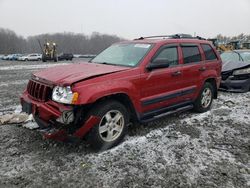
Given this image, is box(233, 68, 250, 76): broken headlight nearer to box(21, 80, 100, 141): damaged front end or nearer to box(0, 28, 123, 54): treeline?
box(21, 80, 100, 141): damaged front end

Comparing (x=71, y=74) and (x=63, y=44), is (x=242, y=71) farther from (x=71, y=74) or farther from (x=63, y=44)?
(x=63, y=44)

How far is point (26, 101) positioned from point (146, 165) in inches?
87.7

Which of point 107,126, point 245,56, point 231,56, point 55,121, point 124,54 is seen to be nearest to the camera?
point 55,121

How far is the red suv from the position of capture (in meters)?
3.73

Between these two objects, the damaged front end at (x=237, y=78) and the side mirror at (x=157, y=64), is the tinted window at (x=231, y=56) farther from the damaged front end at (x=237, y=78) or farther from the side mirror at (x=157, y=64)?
the side mirror at (x=157, y=64)

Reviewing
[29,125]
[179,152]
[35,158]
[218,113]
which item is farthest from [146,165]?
[218,113]

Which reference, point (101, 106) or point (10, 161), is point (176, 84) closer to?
point (101, 106)

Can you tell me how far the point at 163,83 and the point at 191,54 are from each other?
1299 millimetres

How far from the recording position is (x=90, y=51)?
103438 millimetres

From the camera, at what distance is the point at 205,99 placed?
6.26 m

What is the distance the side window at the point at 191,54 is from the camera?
542 cm

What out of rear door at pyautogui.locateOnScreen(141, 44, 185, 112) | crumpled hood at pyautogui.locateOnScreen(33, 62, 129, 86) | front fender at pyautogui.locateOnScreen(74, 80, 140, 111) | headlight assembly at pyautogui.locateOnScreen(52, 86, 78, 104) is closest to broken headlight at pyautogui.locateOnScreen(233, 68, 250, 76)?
rear door at pyautogui.locateOnScreen(141, 44, 185, 112)

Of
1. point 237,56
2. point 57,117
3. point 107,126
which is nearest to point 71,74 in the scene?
point 57,117

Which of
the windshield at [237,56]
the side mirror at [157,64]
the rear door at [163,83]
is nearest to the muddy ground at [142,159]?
the rear door at [163,83]
